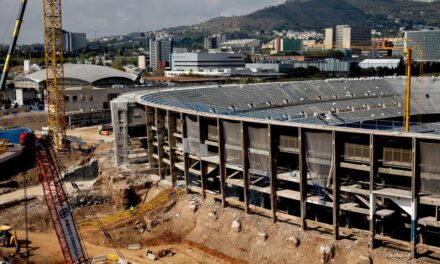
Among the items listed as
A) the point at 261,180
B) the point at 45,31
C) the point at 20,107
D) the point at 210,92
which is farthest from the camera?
the point at 20,107

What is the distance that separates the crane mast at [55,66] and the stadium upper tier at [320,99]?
2138 centimetres

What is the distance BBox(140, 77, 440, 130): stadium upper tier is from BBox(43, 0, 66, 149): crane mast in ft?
70.2

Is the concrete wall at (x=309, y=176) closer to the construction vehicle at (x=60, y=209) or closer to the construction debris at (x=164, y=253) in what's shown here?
the construction debris at (x=164, y=253)

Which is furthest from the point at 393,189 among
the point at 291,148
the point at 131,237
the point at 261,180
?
the point at 131,237

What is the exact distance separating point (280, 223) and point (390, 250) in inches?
405

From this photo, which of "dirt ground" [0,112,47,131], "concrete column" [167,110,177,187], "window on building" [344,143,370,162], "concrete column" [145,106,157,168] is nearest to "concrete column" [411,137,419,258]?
"window on building" [344,143,370,162]

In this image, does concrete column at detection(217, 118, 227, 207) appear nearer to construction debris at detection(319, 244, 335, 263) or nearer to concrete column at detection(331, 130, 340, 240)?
concrete column at detection(331, 130, 340, 240)

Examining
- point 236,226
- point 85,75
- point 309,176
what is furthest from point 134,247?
point 85,75

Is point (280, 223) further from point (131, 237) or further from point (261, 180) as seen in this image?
point (131, 237)

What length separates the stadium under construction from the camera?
41.1 m

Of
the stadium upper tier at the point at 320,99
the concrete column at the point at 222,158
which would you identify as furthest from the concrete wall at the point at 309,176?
the stadium upper tier at the point at 320,99

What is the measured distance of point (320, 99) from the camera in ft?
285

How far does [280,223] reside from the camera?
48094 mm

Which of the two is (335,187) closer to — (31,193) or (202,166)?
(202,166)
